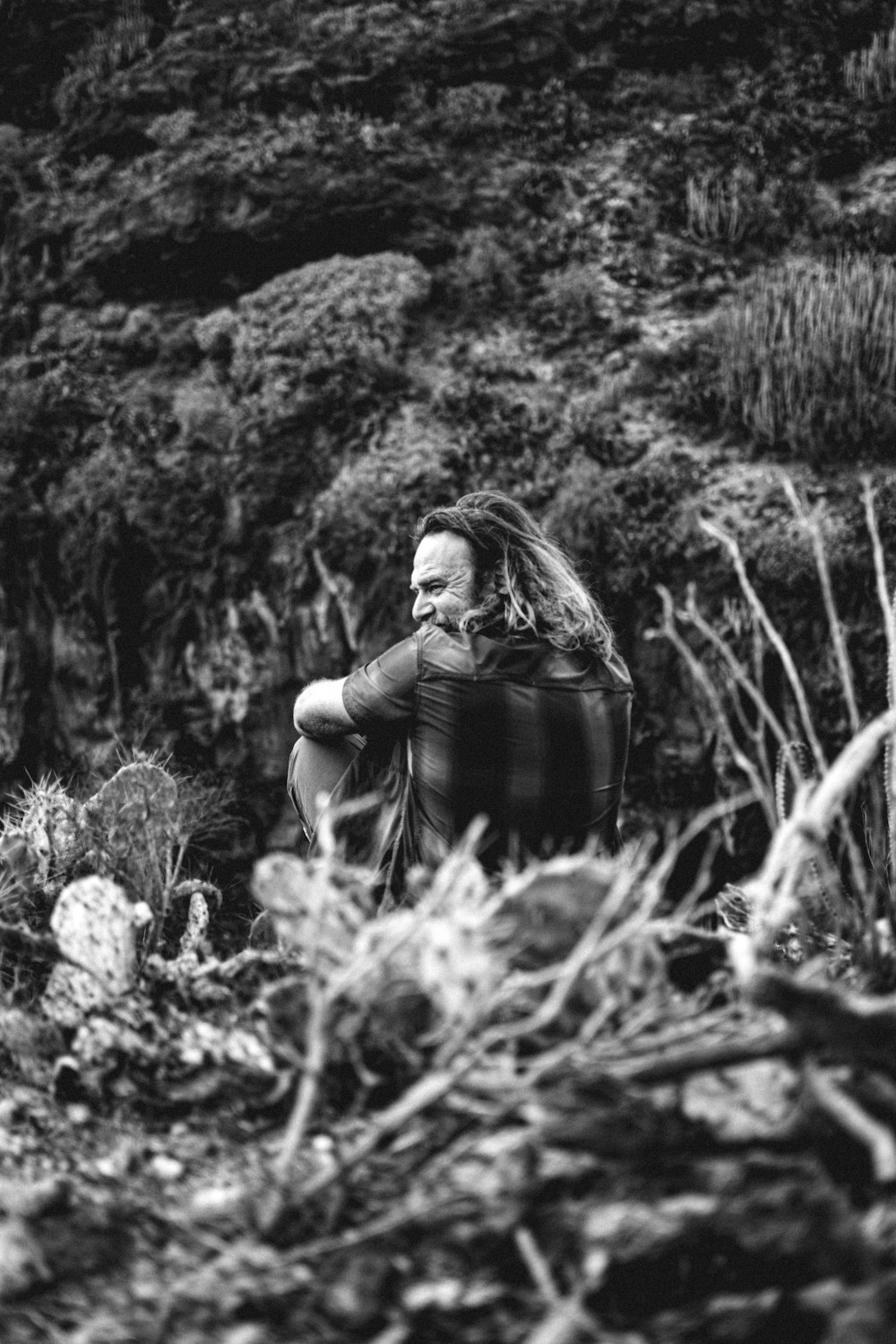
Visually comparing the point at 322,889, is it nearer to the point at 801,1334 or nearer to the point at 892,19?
the point at 801,1334

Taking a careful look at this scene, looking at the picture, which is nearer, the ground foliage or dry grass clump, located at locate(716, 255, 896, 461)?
the ground foliage

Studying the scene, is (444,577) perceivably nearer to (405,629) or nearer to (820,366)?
(405,629)

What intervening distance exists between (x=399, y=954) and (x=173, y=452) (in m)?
5.46

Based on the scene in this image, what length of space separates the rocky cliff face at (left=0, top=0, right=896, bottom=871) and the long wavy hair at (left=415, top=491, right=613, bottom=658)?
2212 mm

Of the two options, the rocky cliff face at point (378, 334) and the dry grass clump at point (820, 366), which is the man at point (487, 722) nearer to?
the rocky cliff face at point (378, 334)

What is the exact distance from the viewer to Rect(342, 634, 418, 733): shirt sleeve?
2326mm

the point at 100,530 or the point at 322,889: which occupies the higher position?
the point at 322,889

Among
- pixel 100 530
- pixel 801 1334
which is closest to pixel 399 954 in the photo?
pixel 801 1334

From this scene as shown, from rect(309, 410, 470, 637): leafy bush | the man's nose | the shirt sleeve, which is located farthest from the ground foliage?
the man's nose

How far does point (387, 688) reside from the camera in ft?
7.68

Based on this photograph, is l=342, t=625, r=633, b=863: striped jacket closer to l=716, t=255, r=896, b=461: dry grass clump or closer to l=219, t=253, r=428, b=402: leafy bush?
l=716, t=255, r=896, b=461: dry grass clump

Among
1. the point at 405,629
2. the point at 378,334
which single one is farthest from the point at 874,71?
the point at 405,629

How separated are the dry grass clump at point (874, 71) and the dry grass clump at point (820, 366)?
7.24 ft

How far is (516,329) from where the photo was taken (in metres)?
6.18
